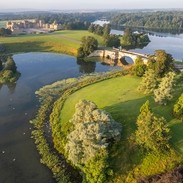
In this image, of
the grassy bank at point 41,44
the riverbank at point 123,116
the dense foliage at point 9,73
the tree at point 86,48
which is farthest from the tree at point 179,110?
the grassy bank at point 41,44

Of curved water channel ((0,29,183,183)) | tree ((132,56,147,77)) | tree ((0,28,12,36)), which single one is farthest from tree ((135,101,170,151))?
tree ((0,28,12,36))

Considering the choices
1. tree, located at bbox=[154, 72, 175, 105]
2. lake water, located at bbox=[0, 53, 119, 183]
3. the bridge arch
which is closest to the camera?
lake water, located at bbox=[0, 53, 119, 183]

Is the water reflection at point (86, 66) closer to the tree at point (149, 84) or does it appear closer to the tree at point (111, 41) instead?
the tree at point (111, 41)

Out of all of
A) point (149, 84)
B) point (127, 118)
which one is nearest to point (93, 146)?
point (127, 118)

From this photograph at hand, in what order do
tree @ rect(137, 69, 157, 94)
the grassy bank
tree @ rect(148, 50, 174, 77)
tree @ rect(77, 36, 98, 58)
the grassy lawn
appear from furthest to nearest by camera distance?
the grassy bank < tree @ rect(77, 36, 98, 58) < tree @ rect(148, 50, 174, 77) < tree @ rect(137, 69, 157, 94) < the grassy lawn

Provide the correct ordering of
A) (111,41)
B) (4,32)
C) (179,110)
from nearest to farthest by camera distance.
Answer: (179,110) → (111,41) → (4,32)

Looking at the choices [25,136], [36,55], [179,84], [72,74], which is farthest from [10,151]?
[36,55]

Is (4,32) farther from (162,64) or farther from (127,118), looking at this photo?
(127,118)

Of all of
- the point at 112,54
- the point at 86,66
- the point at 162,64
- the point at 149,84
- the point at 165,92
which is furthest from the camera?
the point at 112,54

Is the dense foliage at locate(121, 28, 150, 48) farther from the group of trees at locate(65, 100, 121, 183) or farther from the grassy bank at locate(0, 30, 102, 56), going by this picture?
the group of trees at locate(65, 100, 121, 183)
